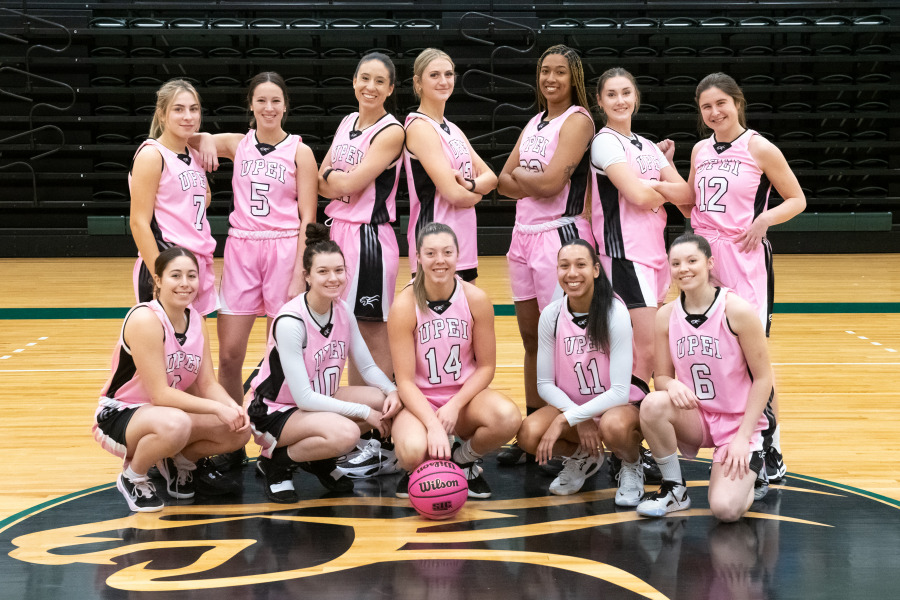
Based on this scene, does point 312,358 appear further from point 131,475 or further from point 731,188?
point 731,188

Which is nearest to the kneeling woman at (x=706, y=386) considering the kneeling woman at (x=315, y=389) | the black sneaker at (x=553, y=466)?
the black sneaker at (x=553, y=466)

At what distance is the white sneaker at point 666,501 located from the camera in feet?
9.48

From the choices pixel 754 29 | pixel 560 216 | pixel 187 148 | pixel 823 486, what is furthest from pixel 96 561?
pixel 754 29

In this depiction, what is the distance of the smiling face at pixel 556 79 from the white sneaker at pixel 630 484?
1362 millimetres

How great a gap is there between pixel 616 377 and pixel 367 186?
1.15 meters

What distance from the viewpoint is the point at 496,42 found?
1009cm

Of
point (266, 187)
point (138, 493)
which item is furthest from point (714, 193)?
point (138, 493)

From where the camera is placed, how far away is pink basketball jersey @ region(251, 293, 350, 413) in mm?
3107

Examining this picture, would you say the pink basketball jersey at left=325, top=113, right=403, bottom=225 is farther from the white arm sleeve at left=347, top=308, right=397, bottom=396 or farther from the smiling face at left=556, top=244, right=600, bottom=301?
the smiling face at left=556, top=244, right=600, bottom=301

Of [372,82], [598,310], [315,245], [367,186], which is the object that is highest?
[372,82]

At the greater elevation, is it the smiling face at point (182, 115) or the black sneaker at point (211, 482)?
the smiling face at point (182, 115)

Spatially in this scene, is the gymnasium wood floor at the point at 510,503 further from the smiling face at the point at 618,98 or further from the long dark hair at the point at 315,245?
the smiling face at the point at 618,98

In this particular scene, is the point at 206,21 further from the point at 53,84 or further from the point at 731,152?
the point at 731,152

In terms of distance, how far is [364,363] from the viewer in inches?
127
